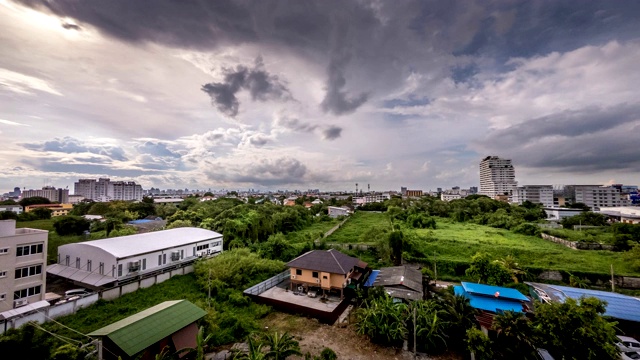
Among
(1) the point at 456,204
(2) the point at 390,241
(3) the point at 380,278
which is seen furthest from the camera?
(1) the point at 456,204

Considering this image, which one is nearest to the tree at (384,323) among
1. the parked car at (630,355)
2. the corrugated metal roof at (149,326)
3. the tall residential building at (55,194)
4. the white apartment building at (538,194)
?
the corrugated metal roof at (149,326)

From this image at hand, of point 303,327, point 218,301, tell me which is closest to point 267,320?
point 303,327

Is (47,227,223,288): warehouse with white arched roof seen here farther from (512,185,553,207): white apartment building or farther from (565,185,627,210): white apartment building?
(512,185,553,207): white apartment building

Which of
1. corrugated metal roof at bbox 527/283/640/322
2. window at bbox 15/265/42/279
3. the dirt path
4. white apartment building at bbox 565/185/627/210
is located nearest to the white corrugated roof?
window at bbox 15/265/42/279

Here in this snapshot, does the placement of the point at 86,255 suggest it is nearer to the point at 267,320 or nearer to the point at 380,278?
the point at 267,320

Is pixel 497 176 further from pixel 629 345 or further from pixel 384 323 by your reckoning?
pixel 384 323

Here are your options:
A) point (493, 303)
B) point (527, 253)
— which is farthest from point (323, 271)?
point (527, 253)
